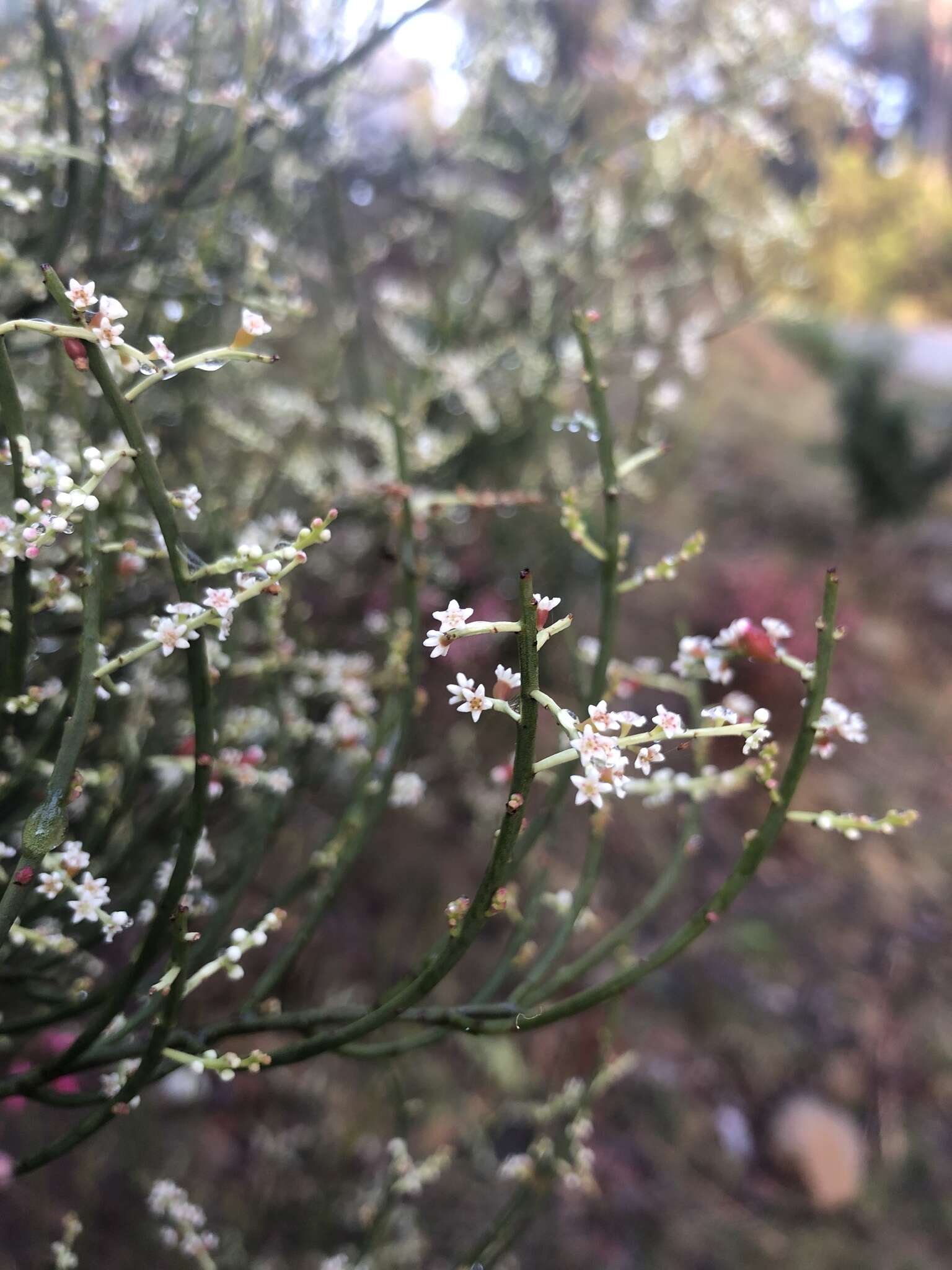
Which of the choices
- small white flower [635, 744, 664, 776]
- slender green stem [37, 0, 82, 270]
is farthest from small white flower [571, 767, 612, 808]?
slender green stem [37, 0, 82, 270]

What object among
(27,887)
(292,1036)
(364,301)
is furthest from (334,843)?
(364,301)

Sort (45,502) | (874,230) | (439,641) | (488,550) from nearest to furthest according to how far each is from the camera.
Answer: (439,641) < (45,502) < (488,550) < (874,230)

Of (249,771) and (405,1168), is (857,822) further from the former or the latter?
(405,1168)

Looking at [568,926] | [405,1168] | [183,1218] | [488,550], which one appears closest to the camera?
[568,926]

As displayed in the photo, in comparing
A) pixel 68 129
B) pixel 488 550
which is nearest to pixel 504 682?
pixel 68 129

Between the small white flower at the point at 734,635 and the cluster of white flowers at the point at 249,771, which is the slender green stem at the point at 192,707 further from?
the small white flower at the point at 734,635

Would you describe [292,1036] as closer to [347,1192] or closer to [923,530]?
[347,1192]

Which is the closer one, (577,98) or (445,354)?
(445,354)

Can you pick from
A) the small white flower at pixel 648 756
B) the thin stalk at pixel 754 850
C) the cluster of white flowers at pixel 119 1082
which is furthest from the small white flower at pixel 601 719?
the cluster of white flowers at pixel 119 1082

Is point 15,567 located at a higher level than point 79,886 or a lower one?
higher
